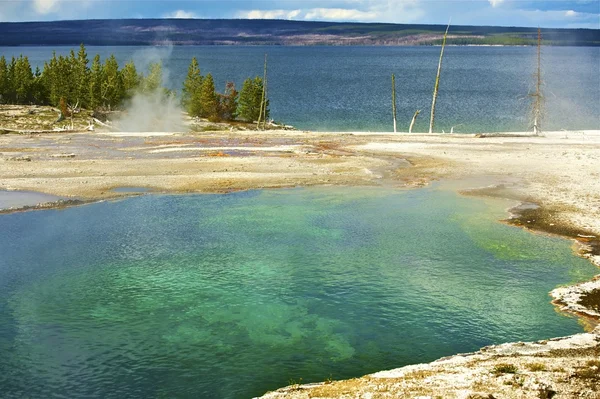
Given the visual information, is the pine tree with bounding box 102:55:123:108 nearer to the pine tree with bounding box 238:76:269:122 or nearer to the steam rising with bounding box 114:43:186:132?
the steam rising with bounding box 114:43:186:132

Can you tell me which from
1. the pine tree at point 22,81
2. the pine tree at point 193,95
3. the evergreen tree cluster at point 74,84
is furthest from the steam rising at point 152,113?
the pine tree at point 22,81

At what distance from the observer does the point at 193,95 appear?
98.8m

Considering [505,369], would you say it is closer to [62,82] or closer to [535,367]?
[535,367]

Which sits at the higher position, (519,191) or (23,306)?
(519,191)

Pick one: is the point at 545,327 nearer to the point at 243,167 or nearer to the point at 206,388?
the point at 206,388

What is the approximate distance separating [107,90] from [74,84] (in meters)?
7.19

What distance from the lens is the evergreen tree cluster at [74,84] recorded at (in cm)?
9531

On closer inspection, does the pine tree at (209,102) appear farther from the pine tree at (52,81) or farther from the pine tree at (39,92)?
the pine tree at (39,92)

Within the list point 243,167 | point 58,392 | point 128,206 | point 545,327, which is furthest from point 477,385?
point 243,167

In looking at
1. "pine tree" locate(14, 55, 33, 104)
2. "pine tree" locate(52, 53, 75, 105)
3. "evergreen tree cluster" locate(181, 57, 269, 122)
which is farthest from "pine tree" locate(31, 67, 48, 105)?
"evergreen tree cluster" locate(181, 57, 269, 122)

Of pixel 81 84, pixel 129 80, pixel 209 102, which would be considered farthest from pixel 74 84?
pixel 209 102

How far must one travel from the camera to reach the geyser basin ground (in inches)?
643

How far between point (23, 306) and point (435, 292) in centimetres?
1340

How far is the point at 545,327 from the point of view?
721 inches
